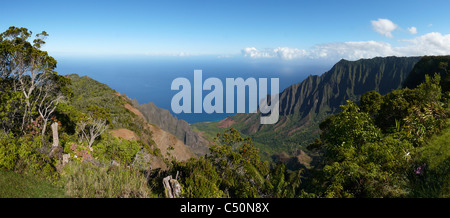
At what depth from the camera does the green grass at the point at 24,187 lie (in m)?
6.67

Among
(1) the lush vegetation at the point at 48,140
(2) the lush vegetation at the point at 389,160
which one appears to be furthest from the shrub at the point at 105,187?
(2) the lush vegetation at the point at 389,160

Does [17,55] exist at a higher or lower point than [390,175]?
higher

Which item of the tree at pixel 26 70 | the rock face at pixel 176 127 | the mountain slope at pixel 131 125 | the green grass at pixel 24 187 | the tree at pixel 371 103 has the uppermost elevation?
the tree at pixel 26 70

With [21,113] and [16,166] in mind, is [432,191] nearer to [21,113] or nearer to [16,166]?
[16,166]

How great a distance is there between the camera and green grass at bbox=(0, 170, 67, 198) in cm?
667

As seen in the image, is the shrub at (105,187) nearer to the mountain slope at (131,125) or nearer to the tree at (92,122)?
the tree at (92,122)

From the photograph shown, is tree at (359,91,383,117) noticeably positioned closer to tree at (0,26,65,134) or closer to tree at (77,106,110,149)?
tree at (77,106,110,149)

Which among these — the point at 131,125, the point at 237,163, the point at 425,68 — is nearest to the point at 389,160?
the point at 237,163

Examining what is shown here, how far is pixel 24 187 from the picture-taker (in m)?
7.28

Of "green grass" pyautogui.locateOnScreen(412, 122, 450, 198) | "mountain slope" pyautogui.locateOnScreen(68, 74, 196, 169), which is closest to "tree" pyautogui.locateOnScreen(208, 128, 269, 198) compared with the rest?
"green grass" pyautogui.locateOnScreen(412, 122, 450, 198)

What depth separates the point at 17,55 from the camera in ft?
54.5
